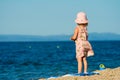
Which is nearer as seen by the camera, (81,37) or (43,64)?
(81,37)

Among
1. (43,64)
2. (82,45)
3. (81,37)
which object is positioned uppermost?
(81,37)

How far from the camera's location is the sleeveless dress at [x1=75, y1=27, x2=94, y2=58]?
15023mm

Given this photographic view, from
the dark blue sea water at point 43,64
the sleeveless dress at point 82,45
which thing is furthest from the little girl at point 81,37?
the dark blue sea water at point 43,64

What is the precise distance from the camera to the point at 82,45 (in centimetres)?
1504

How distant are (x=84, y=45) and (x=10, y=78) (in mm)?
9569

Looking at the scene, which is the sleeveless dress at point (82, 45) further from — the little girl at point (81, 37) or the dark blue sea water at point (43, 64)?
the dark blue sea water at point (43, 64)

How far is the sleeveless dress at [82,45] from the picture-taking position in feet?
49.3

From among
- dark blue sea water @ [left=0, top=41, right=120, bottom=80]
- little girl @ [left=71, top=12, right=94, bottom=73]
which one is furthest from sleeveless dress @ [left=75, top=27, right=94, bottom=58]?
dark blue sea water @ [left=0, top=41, right=120, bottom=80]

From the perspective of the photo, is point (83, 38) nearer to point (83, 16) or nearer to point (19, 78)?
point (83, 16)

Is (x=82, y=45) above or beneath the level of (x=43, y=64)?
above

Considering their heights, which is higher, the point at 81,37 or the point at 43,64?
the point at 81,37

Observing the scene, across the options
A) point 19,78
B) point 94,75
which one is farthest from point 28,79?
point 94,75

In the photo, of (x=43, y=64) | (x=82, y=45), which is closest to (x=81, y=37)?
(x=82, y=45)

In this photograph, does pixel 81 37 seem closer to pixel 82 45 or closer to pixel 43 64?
pixel 82 45
